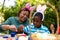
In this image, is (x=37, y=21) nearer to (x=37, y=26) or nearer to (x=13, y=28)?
→ (x=37, y=26)

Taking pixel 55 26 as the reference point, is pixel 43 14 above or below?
above

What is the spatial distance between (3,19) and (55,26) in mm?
471

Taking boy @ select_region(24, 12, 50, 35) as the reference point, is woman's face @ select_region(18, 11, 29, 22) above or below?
above

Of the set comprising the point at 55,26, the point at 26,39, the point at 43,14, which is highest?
the point at 43,14

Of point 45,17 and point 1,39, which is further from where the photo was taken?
point 45,17

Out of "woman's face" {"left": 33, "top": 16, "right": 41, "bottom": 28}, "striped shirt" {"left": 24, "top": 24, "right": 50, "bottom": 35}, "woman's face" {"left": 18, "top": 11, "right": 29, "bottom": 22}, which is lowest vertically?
"striped shirt" {"left": 24, "top": 24, "right": 50, "bottom": 35}

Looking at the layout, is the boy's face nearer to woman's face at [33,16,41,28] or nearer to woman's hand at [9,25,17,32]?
woman's face at [33,16,41,28]

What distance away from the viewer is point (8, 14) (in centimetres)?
158

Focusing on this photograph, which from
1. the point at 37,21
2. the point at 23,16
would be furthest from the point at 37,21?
the point at 23,16

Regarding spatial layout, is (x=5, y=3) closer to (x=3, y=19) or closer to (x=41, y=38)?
(x=3, y=19)

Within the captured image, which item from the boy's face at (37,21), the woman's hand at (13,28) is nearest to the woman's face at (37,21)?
the boy's face at (37,21)

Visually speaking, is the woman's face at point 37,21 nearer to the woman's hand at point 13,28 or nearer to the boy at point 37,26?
the boy at point 37,26

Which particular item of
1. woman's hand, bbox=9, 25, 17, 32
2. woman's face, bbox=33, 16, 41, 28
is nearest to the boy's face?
woman's face, bbox=33, 16, 41, 28

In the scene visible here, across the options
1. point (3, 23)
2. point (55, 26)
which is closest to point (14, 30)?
point (3, 23)
